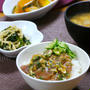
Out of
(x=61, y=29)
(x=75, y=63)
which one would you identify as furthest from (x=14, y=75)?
(x=61, y=29)

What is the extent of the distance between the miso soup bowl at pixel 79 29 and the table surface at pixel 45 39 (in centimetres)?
18

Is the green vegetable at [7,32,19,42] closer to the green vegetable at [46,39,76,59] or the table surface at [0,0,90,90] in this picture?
the table surface at [0,0,90,90]

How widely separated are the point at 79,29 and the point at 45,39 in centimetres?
43


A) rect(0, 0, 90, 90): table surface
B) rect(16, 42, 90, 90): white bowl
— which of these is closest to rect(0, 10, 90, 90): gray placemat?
rect(0, 0, 90, 90): table surface

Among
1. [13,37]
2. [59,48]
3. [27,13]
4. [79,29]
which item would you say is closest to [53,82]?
[59,48]

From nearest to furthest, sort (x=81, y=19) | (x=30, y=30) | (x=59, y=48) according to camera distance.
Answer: (x=59, y=48), (x=81, y=19), (x=30, y=30)

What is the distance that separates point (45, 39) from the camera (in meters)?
1.86

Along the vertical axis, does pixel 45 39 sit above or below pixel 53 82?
below

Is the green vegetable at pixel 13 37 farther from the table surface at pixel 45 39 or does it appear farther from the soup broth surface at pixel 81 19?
the soup broth surface at pixel 81 19

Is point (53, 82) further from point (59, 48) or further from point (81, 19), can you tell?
point (81, 19)

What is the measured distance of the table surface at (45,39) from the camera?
136cm

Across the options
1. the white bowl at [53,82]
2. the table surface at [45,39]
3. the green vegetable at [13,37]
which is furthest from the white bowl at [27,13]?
the white bowl at [53,82]

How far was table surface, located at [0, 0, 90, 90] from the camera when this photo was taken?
1.36 metres

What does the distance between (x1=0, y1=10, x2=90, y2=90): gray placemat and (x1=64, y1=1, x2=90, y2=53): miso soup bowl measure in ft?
0.59
